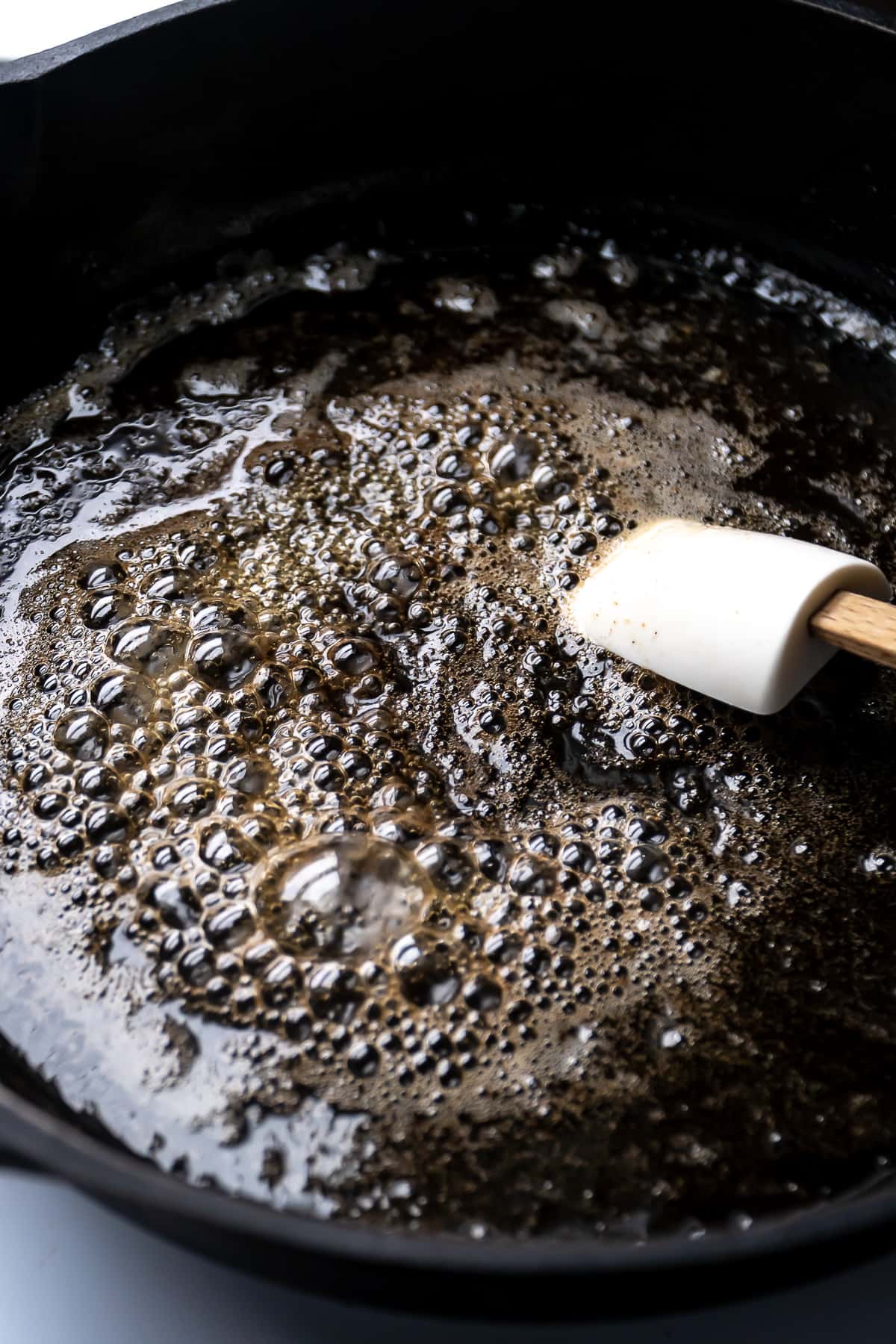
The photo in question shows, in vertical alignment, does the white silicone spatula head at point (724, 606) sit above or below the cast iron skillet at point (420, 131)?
below

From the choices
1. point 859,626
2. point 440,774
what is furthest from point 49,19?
point 859,626

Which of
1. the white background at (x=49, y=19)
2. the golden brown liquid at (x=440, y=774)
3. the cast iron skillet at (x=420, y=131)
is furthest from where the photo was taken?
the white background at (x=49, y=19)

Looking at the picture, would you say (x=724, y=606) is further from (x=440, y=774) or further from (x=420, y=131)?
(x=420, y=131)

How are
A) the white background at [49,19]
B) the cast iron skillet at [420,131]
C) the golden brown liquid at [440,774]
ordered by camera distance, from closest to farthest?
1. the golden brown liquid at [440,774]
2. the cast iron skillet at [420,131]
3. the white background at [49,19]

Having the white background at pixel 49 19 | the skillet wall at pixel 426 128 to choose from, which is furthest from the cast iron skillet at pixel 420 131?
the white background at pixel 49 19

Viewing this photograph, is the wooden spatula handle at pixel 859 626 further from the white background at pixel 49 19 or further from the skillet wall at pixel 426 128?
the white background at pixel 49 19

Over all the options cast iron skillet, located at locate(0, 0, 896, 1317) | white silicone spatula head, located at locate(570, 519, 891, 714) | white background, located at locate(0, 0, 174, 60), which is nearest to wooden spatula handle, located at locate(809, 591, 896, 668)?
white silicone spatula head, located at locate(570, 519, 891, 714)

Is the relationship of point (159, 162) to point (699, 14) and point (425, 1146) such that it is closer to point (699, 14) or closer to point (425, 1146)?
point (699, 14)

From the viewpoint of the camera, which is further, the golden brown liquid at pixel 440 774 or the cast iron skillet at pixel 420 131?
the cast iron skillet at pixel 420 131
